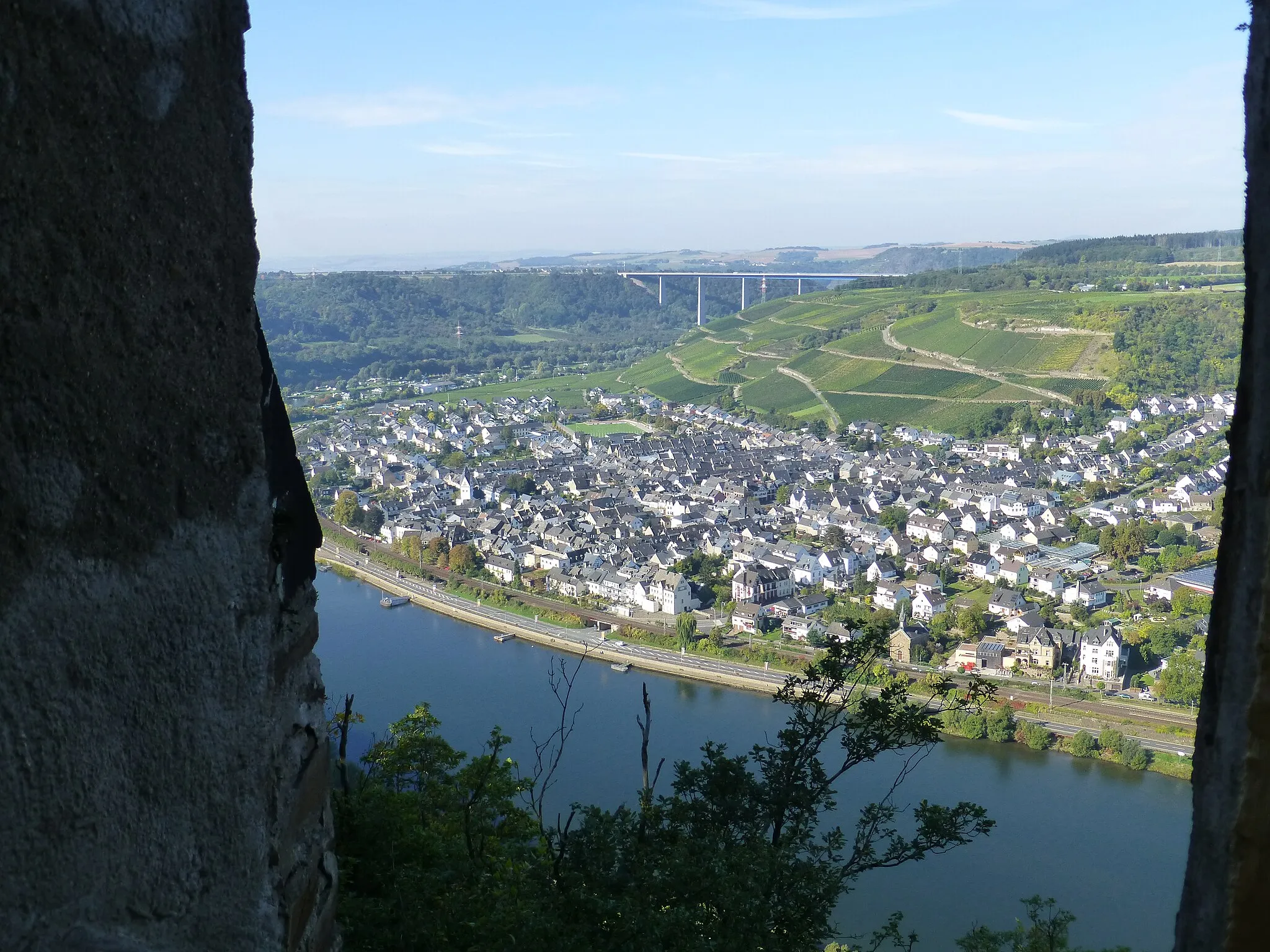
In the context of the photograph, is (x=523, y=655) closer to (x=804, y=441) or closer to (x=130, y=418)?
(x=130, y=418)

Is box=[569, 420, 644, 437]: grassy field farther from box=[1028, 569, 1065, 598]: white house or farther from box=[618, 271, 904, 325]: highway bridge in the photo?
box=[618, 271, 904, 325]: highway bridge

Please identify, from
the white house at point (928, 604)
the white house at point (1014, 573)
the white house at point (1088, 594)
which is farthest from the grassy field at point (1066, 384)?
the white house at point (928, 604)

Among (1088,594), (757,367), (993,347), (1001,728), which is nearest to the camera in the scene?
(1001,728)

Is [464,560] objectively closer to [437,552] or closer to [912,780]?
[437,552]

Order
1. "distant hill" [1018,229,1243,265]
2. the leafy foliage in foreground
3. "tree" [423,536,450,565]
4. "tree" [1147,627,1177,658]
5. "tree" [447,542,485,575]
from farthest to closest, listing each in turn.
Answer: "distant hill" [1018,229,1243,265] < "tree" [423,536,450,565] < "tree" [447,542,485,575] < "tree" [1147,627,1177,658] < the leafy foliage in foreground

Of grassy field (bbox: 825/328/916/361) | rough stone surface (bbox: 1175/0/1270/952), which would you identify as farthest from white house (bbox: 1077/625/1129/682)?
grassy field (bbox: 825/328/916/361)

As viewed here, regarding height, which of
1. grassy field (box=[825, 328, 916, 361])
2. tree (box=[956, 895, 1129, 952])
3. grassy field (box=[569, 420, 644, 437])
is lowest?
grassy field (box=[569, 420, 644, 437])

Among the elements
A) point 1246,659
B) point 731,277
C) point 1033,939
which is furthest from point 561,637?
point 731,277
